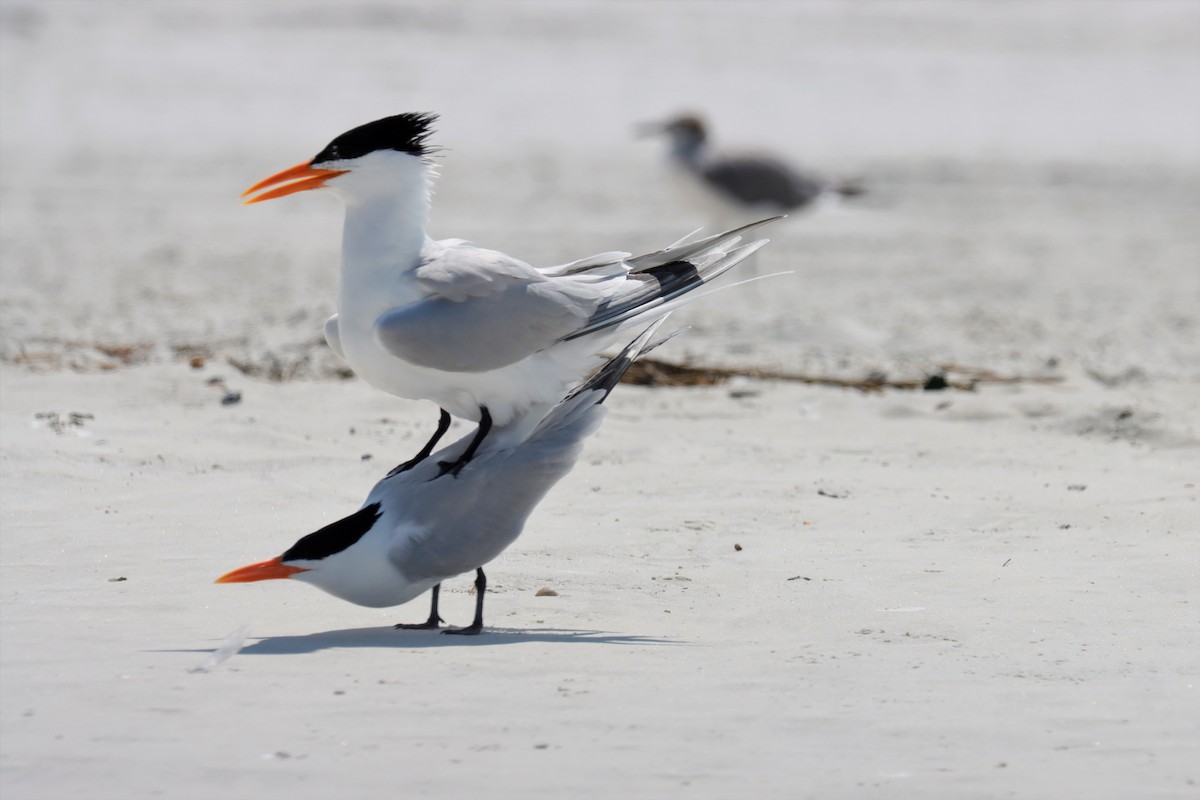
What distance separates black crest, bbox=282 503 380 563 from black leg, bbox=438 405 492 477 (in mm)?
336

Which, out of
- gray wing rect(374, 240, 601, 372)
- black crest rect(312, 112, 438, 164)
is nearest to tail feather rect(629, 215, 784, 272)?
gray wing rect(374, 240, 601, 372)

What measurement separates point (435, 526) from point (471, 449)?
0.44m

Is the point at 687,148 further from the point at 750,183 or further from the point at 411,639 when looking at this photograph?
the point at 411,639

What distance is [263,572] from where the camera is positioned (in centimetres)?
377

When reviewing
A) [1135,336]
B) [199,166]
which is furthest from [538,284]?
[199,166]

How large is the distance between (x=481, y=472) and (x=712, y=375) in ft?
10.6

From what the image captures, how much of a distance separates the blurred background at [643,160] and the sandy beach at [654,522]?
9 centimetres

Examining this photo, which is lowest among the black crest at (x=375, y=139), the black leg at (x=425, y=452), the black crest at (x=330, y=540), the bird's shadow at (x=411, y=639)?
the bird's shadow at (x=411, y=639)

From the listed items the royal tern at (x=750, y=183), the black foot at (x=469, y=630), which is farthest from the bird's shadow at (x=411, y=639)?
the royal tern at (x=750, y=183)

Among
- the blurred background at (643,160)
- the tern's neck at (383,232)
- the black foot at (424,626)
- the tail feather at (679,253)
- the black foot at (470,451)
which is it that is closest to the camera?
the black foot at (424,626)

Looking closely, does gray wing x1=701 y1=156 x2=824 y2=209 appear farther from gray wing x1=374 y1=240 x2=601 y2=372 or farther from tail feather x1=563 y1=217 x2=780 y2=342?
gray wing x1=374 y1=240 x2=601 y2=372

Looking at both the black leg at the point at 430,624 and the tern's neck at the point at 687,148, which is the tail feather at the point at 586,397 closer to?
the black leg at the point at 430,624

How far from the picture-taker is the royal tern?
12586 mm

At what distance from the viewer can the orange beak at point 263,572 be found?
12.3 ft
